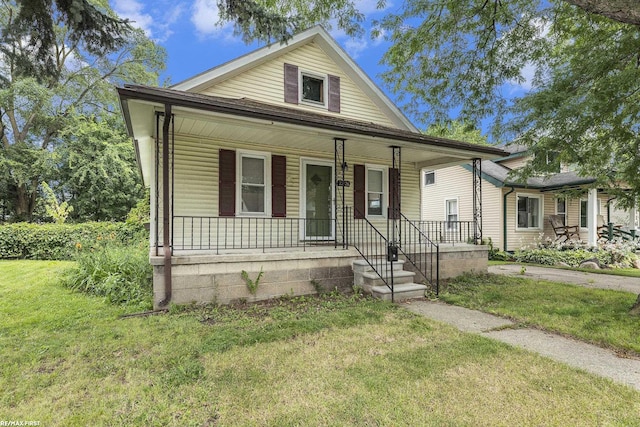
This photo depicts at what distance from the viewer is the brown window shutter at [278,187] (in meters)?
7.64

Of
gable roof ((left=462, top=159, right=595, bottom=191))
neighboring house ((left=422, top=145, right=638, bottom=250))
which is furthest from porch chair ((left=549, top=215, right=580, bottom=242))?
gable roof ((left=462, top=159, right=595, bottom=191))

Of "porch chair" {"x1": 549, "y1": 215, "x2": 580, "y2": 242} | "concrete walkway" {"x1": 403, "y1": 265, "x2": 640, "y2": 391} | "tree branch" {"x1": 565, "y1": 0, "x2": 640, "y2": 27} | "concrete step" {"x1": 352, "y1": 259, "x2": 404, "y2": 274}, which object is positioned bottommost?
"concrete walkway" {"x1": 403, "y1": 265, "x2": 640, "y2": 391}

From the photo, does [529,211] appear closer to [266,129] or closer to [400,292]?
[400,292]

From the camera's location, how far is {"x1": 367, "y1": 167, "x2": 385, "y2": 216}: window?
9.17m

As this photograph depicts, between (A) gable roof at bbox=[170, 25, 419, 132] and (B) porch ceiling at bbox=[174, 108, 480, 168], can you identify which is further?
(A) gable roof at bbox=[170, 25, 419, 132]

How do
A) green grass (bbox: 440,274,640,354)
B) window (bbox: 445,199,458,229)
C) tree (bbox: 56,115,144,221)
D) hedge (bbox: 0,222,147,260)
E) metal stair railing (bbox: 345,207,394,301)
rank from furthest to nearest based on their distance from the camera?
tree (bbox: 56,115,144,221), window (bbox: 445,199,458,229), hedge (bbox: 0,222,147,260), metal stair railing (bbox: 345,207,394,301), green grass (bbox: 440,274,640,354)

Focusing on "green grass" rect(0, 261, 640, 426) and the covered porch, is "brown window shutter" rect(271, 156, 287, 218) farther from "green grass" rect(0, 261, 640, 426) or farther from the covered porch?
"green grass" rect(0, 261, 640, 426)

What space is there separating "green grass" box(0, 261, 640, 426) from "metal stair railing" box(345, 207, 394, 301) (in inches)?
61.3

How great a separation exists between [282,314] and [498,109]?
6.31 m

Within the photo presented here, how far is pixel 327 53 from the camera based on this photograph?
929cm

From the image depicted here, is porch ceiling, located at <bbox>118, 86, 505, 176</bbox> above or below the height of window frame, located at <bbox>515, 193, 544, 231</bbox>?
above

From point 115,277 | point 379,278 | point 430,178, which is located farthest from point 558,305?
point 430,178

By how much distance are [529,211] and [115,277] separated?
15424mm

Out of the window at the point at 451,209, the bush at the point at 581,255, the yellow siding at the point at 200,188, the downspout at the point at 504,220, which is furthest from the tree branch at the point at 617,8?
the window at the point at 451,209
